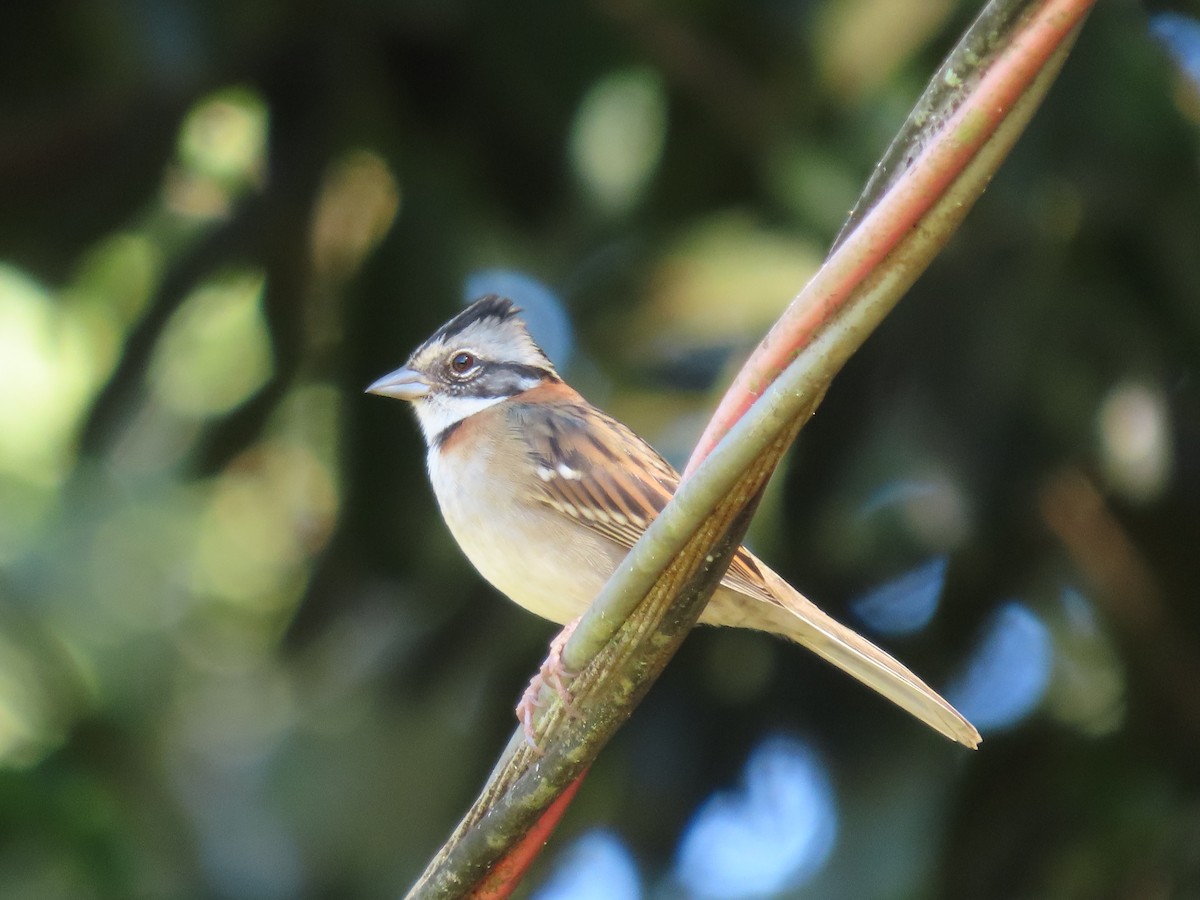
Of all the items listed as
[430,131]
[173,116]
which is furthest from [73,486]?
[430,131]

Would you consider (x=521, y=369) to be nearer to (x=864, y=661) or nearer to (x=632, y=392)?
(x=632, y=392)

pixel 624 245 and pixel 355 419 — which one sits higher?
pixel 624 245

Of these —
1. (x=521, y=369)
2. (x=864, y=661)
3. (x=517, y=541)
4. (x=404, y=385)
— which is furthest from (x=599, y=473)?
(x=864, y=661)

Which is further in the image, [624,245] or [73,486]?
[73,486]

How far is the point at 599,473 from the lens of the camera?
4.18 metres

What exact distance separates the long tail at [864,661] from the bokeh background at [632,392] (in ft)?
3.57

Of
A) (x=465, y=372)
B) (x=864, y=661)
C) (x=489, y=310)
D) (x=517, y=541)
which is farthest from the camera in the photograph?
(x=465, y=372)

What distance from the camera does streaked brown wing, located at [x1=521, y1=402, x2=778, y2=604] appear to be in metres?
4.09

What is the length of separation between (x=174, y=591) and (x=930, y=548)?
374 cm

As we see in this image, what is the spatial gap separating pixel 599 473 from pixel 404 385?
76 cm

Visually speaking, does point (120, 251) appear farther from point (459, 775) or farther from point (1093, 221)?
point (1093, 221)

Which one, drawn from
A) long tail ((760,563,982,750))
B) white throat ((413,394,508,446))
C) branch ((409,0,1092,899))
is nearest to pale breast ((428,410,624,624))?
white throat ((413,394,508,446))

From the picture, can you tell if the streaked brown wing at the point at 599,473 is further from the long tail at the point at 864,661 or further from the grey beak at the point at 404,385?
the grey beak at the point at 404,385

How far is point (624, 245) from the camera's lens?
5.59 meters
